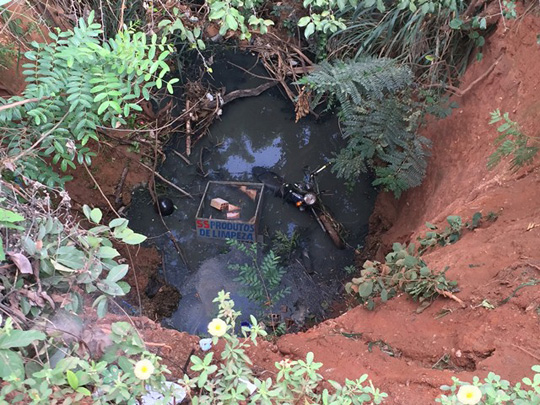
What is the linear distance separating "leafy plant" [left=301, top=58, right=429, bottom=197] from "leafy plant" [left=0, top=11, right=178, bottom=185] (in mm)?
1651

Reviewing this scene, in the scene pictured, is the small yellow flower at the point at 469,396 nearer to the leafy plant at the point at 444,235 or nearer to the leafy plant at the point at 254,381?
the leafy plant at the point at 254,381

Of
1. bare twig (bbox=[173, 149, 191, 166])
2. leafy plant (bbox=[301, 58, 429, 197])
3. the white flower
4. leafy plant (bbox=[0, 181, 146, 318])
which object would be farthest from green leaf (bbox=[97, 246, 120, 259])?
bare twig (bbox=[173, 149, 191, 166])

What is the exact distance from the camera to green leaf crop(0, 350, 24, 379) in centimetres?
119

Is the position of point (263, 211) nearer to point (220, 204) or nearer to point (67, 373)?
point (220, 204)

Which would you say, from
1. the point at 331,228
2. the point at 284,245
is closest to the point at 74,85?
the point at 284,245

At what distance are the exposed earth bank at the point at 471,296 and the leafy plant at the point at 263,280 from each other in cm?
130

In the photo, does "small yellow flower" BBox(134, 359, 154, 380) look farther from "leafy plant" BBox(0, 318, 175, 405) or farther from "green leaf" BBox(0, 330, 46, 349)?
"green leaf" BBox(0, 330, 46, 349)

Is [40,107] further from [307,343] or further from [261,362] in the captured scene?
[307,343]

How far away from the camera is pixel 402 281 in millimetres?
2520

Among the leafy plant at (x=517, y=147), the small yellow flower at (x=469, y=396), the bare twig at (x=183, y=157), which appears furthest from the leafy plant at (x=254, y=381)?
the bare twig at (x=183, y=157)

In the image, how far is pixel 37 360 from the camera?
138 centimetres

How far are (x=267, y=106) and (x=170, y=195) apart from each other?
→ 1676 mm

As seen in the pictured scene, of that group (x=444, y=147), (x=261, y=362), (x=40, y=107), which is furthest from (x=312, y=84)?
(x=261, y=362)

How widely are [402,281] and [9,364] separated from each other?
203 cm
